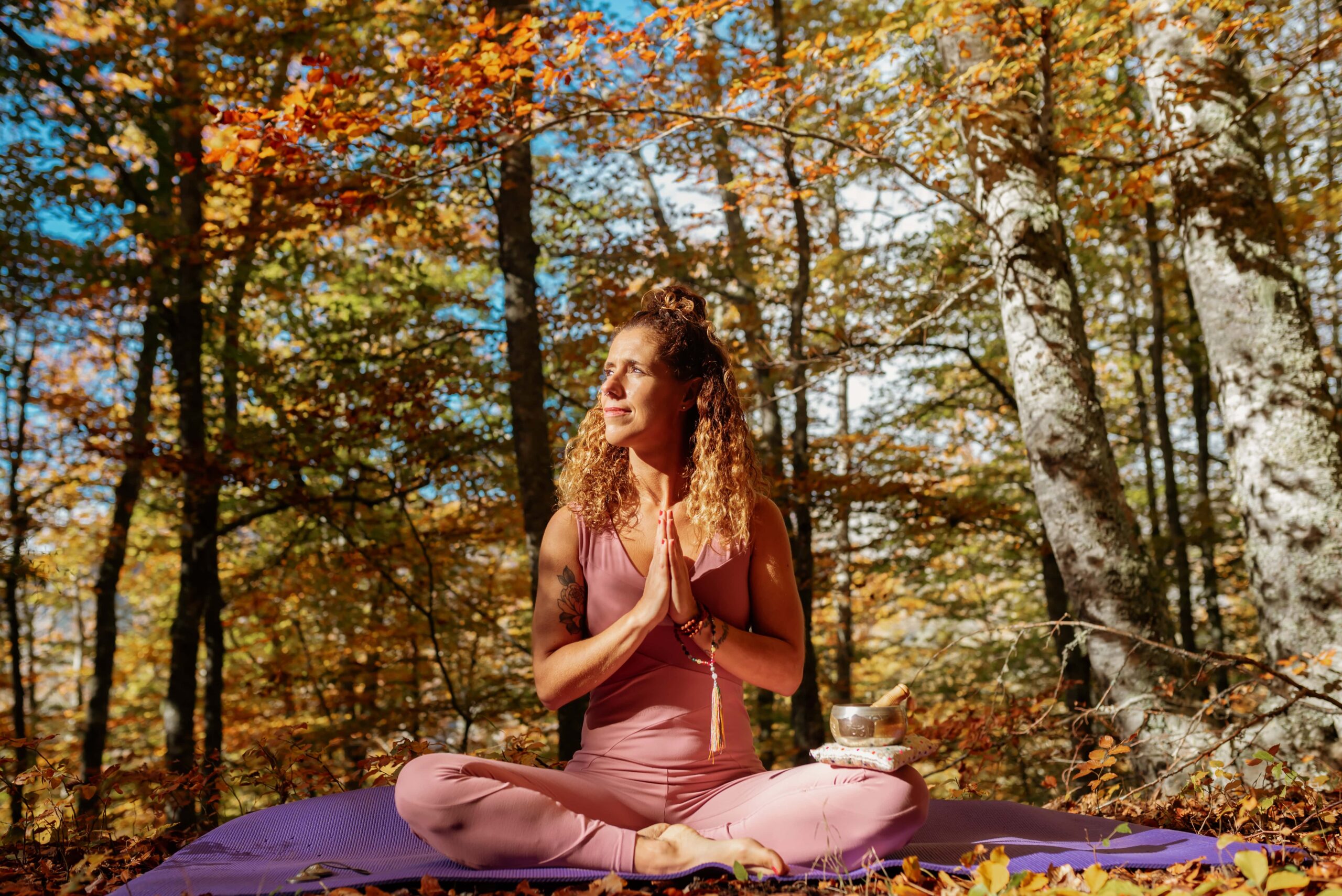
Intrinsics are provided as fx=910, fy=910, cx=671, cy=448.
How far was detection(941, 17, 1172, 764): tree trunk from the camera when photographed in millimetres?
4164

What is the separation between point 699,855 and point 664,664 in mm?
557

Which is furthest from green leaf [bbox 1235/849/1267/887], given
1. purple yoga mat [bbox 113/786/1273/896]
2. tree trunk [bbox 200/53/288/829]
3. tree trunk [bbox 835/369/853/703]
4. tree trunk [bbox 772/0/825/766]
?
tree trunk [bbox 200/53/288/829]

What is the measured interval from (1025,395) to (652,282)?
15.8 ft

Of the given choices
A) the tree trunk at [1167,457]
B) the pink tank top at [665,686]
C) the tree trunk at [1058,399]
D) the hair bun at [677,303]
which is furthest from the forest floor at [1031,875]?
the tree trunk at [1167,457]

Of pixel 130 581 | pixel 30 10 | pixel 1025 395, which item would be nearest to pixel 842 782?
pixel 1025 395

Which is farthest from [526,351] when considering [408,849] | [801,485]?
[408,849]

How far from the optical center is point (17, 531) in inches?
312

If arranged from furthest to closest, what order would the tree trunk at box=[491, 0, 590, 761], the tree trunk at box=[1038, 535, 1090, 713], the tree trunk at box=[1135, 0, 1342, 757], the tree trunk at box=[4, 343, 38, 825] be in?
the tree trunk at box=[1038, 535, 1090, 713] → the tree trunk at box=[4, 343, 38, 825] → the tree trunk at box=[491, 0, 590, 761] → the tree trunk at box=[1135, 0, 1342, 757]

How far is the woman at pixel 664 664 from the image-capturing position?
2184mm

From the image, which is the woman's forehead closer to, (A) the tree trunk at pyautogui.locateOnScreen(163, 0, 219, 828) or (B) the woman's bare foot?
(B) the woman's bare foot

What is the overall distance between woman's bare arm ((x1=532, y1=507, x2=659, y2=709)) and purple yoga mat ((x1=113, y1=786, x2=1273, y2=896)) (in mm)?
432

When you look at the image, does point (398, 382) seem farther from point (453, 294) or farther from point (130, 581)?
point (130, 581)

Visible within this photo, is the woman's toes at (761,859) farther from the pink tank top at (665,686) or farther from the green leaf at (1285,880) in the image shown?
the green leaf at (1285,880)

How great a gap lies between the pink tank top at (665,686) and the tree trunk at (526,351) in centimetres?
315
